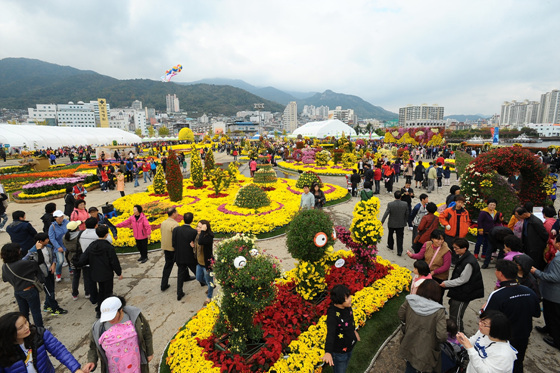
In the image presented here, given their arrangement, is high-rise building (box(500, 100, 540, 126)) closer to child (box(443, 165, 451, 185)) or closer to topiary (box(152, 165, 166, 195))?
child (box(443, 165, 451, 185))

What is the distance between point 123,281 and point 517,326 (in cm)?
767

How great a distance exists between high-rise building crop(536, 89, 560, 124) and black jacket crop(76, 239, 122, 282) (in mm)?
229806

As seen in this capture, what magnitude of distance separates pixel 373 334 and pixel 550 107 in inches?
9179

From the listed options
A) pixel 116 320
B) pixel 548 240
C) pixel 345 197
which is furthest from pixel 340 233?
pixel 345 197

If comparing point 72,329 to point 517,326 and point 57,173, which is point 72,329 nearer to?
point 517,326

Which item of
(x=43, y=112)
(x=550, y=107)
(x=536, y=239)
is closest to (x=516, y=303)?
(x=536, y=239)

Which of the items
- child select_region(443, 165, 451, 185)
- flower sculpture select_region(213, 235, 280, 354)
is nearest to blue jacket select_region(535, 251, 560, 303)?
flower sculpture select_region(213, 235, 280, 354)

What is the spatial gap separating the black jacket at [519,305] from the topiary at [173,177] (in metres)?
11.5

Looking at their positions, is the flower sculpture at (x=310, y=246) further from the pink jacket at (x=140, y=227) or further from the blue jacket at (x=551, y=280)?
the pink jacket at (x=140, y=227)

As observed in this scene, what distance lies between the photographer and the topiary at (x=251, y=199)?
37.2 ft

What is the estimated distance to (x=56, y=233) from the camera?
6.07 meters

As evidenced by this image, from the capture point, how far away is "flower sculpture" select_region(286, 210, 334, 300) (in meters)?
4.78

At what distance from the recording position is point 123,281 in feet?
21.9

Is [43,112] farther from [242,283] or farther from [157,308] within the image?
[242,283]
